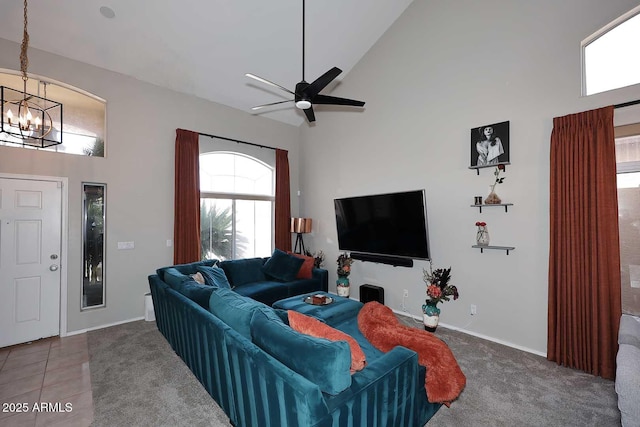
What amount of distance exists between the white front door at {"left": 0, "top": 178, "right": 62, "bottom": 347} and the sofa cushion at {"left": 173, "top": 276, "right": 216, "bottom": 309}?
2.24 metres

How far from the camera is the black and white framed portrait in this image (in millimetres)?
3588

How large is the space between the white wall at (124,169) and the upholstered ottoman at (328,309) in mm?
2605

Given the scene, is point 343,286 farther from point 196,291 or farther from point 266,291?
point 196,291

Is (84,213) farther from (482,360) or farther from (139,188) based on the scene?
(482,360)

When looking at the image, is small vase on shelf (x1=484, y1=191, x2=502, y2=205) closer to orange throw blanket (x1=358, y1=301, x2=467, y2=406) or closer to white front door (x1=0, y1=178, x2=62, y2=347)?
orange throw blanket (x1=358, y1=301, x2=467, y2=406)

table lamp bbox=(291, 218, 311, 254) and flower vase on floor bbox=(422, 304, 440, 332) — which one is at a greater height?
table lamp bbox=(291, 218, 311, 254)

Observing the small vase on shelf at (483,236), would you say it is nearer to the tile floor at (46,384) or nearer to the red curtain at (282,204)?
the red curtain at (282,204)

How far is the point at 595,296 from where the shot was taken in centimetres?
289

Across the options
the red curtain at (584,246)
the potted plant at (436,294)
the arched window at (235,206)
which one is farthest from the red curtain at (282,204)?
the red curtain at (584,246)

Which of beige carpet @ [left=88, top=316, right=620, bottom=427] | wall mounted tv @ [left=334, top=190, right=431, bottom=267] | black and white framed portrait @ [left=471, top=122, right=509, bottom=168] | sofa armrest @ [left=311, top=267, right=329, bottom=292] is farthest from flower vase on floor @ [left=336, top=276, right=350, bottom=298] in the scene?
black and white framed portrait @ [left=471, top=122, right=509, bottom=168]

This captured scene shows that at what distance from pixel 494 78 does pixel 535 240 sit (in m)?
2.14

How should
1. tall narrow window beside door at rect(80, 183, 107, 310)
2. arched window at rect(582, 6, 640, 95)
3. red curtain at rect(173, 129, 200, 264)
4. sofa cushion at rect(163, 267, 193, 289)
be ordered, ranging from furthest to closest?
1. red curtain at rect(173, 129, 200, 264)
2. tall narrow window beside door at rect(80, 183, 107, 310)
3. sofa cushion at rect(163, 267, 193, 289)
4. arched window at rect(582, 6, 640, 95)

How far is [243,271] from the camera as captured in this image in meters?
5.03

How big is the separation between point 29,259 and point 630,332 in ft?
21.6
